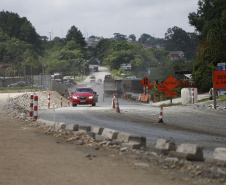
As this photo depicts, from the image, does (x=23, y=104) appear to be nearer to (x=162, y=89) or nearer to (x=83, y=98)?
(x=83, y=98)

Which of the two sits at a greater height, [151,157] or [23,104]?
[151,157]

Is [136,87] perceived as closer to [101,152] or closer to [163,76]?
[163,76]

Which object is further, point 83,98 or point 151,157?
point 83,98

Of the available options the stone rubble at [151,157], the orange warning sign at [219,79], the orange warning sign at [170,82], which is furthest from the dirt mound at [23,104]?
the stone rubble at [151,157]

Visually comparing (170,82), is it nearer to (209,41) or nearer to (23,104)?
(209,41)

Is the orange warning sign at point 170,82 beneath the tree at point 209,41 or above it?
beneath

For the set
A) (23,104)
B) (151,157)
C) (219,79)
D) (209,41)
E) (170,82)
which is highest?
(209,41)

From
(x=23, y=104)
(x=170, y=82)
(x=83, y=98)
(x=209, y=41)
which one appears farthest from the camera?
(x=209, y=41)

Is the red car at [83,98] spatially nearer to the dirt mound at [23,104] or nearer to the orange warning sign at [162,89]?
the dirt mound at [23,104]

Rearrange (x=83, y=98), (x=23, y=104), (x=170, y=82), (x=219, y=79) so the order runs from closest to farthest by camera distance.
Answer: (x=219, y=79) < (x=170, y=82) < (x=83, y=98) < (x=23, y=104)

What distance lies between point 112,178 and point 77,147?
3892mm

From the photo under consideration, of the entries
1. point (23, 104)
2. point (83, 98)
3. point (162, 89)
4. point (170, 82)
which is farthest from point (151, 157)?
point (23, 104)

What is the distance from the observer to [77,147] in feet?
37.6

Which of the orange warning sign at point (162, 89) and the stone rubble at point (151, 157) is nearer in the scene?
the stone rubble at point (151, 157)
